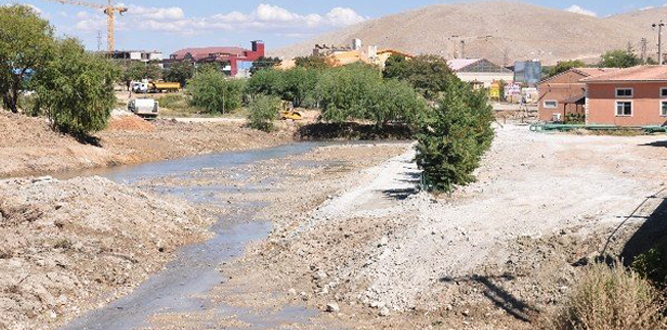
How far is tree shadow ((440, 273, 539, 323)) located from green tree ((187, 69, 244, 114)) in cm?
8225

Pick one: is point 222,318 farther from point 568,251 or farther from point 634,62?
point 634,62

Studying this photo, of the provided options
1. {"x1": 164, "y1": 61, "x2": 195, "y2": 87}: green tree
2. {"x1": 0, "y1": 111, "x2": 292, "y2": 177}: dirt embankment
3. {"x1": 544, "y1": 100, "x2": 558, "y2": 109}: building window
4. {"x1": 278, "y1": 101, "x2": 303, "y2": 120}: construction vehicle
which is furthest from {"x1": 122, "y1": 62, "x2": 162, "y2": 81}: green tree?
{"x1": 544, "y1": 100, "x2": 558, "y2": 109}: building window

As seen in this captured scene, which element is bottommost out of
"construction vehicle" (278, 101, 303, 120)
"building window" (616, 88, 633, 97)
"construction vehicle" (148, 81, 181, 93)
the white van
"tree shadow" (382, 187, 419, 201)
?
"tree shadow" (382, 187, 419, 201)

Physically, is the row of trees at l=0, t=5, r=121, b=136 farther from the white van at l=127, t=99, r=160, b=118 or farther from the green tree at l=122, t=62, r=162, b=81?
the green tree at l=122, t=62, r=162, b=81

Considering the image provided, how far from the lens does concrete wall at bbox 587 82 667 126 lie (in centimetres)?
5972

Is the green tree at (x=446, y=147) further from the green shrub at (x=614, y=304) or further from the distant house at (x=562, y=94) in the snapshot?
the distant house at (x=562, y=94)

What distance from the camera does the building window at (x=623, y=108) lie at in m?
60.8

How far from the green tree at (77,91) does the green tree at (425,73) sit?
203ft

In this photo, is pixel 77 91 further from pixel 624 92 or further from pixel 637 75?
pixel 637 75

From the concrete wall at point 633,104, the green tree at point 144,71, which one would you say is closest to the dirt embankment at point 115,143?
the concrete wall at point 633,104

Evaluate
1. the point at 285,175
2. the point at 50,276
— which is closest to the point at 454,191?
the point at 50,276

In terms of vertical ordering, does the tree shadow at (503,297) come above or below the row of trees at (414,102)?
below

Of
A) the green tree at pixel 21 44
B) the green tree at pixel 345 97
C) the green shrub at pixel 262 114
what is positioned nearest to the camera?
the green tree at pixel 21 44

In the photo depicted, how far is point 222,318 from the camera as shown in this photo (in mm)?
20016
